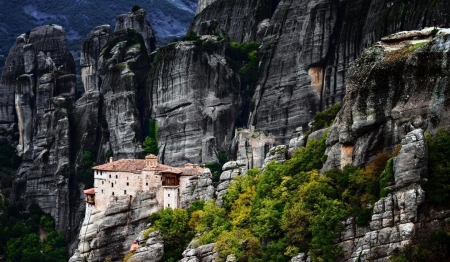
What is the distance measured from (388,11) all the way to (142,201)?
91.1ft

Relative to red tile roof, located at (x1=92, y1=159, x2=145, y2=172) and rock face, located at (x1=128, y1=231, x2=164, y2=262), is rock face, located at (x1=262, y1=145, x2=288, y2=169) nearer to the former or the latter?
rock face, located at (x1=128, y1=231, x2=164, y2=262)

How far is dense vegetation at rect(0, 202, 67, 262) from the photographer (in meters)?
121

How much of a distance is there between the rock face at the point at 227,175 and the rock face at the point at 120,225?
5906mm

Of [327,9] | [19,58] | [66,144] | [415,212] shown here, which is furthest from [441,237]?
[19,58]

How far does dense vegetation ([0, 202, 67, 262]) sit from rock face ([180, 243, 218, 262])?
1562 inches

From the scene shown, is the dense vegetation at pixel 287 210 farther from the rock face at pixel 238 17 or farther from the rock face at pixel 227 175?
the rock face at pixel 238 17

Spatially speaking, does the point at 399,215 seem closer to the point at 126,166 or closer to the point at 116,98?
the point at 126,166

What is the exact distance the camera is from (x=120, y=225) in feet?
310

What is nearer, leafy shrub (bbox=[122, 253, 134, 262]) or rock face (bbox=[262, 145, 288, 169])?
rock face (bbox=[262, 145, 288, 169])

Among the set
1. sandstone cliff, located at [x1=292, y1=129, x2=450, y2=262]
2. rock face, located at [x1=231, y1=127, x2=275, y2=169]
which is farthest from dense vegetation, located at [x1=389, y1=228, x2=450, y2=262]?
rock face, located at [x1=231, y1=127, x2=275, y2=169]

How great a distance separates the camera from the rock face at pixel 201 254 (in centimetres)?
8075

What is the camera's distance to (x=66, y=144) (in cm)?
13162

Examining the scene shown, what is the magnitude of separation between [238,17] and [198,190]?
1758 inches

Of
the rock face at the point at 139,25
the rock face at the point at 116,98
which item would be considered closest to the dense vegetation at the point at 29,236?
the rock face at the point at 116,98
